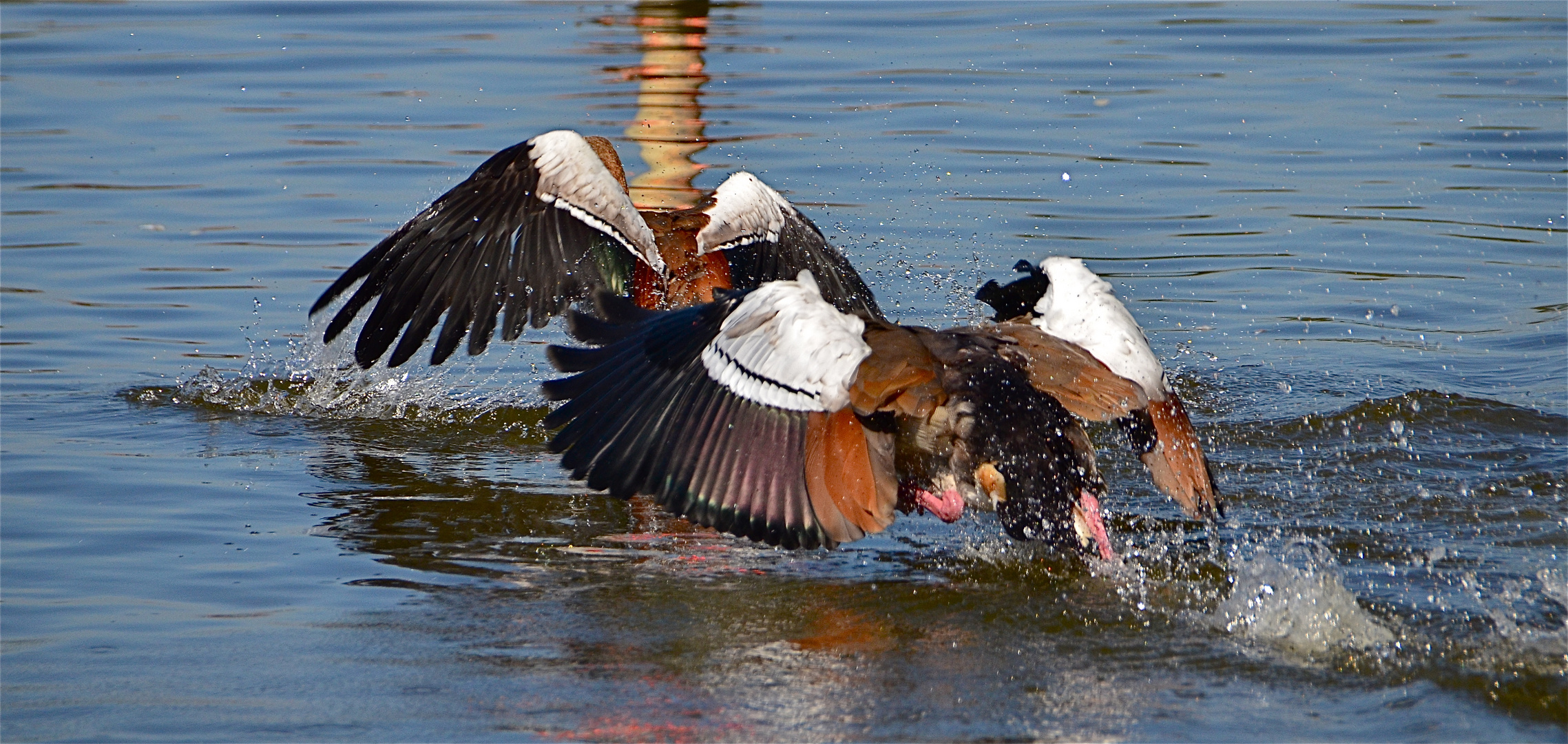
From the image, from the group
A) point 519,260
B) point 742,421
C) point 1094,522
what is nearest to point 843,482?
point 742,421

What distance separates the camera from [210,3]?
49.4 ft

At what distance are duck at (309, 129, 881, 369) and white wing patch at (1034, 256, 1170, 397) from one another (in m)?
0.78

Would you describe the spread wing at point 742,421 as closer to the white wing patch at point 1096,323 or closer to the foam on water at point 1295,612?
the white wing patch at point 1096,323

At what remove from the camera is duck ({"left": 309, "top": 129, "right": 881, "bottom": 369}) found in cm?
564

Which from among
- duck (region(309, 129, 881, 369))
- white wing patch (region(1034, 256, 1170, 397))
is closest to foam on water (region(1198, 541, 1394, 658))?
white wing patch (region(1034, 256, 1170, 397))

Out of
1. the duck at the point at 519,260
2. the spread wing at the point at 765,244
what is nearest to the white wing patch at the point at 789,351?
the duck at the point at 519,260

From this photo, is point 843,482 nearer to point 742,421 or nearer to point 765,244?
point 742,421

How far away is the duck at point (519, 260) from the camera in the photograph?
18.5 ft

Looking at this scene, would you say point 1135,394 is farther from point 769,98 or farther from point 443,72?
Answer: point 443,72

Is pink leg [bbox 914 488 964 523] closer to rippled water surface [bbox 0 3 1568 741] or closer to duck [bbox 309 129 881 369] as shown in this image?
A: rippled water surface [bbox 0 3 1568 741]

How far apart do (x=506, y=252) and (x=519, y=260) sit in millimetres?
54

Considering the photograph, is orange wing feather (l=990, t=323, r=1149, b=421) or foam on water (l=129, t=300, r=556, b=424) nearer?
orange wing feather (l=990, t=323, r=1149, b=421)

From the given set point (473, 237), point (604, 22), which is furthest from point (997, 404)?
point (604, 22)

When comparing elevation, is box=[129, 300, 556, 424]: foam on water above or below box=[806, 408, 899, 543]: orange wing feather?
below
